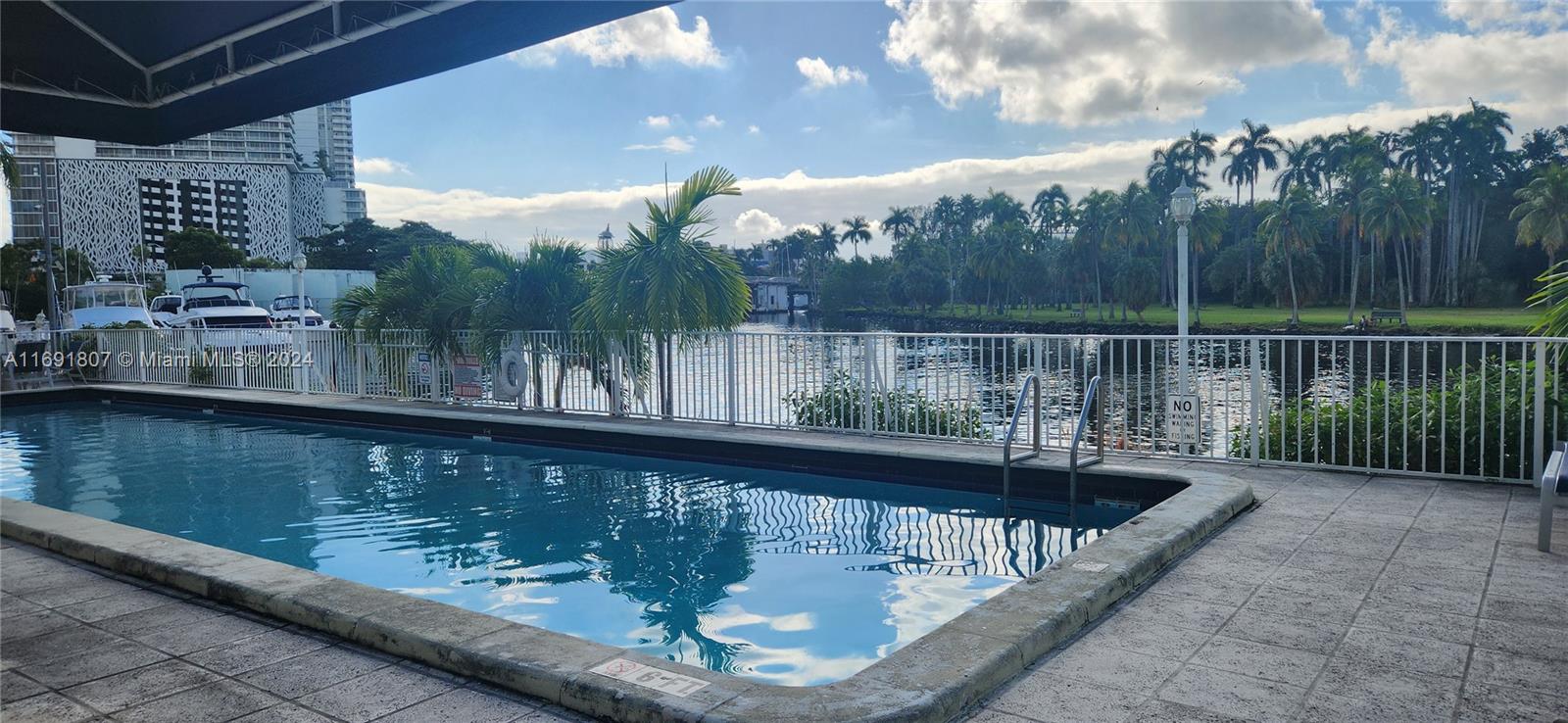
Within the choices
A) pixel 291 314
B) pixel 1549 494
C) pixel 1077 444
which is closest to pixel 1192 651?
pixel 1549 494

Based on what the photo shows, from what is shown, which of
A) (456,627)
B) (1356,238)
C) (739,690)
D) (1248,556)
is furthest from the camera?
(1356,238)

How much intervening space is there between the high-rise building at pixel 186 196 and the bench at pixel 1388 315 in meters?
98.5

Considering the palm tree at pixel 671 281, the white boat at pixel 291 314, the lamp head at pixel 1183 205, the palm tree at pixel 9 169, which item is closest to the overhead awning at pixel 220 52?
the palm tree at pixel 671 281

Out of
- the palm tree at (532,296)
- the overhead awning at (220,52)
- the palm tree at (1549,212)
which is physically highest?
the palm tree at (1549,212)

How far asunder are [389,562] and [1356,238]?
211 feet

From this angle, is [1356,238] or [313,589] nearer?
[313,589]

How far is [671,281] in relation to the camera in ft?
33.8

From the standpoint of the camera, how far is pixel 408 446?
10.8 metres

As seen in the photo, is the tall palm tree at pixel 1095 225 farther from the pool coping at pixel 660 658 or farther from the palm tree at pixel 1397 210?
the pool coping at pixel 660 658

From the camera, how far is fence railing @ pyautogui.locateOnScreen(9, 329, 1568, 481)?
6188 mm

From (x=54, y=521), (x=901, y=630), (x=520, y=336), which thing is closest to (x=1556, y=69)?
(x=520, y=336)

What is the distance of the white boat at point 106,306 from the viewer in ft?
73.2

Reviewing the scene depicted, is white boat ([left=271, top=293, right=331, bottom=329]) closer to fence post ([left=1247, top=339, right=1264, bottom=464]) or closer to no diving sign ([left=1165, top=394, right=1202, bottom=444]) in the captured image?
no diving sign ([left=1165, top=394, right=1202, bottom=444])

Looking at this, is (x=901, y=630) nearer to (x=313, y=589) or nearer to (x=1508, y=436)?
(x=313, y=589)
